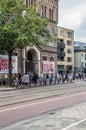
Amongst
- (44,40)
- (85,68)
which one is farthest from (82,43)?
(44,40)

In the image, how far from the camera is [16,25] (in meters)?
44.7

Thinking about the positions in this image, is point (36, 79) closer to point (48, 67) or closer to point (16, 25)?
point (16, 25)

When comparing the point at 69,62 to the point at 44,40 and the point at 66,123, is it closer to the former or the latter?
the point at 44,40

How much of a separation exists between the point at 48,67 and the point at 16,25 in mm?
26419

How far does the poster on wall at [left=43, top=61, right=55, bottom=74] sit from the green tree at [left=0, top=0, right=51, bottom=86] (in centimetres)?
2247

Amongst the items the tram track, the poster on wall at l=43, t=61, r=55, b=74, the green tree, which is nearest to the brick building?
the poster on wall at l=43, t=61, r=55, b=74

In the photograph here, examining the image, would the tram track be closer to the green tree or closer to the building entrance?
the green tree

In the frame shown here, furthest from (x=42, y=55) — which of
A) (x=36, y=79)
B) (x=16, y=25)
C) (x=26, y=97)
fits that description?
(x=26, y=97)

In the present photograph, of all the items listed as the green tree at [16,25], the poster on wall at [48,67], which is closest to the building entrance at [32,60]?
the poster on wall at [48,67]

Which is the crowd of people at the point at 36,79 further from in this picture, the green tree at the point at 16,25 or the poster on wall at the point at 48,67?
the poster on wall at the point at 48,67

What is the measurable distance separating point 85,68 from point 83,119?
11142cm

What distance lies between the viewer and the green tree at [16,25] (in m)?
44.2

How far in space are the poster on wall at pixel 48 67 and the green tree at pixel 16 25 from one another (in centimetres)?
2247

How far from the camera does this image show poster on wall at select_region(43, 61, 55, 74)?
6831 centimetres
